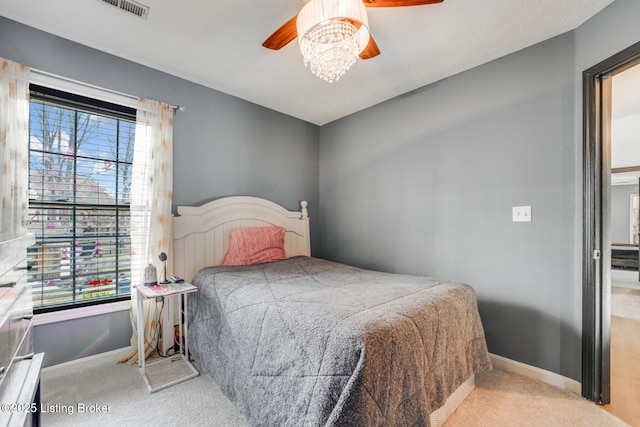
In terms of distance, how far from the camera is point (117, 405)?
1696mm

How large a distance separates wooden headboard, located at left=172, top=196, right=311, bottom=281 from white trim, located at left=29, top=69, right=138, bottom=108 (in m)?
0.96

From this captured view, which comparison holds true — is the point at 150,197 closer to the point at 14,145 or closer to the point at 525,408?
the point at 14,145

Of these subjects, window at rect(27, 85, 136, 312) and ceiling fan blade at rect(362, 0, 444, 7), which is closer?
ceiling fan blade at rect(362, 0, 444, 7)

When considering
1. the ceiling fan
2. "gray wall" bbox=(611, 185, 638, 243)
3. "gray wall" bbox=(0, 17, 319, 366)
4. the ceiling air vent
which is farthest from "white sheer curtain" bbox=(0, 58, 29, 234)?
"gray wall" bbox=(611, 185, 638, 243)

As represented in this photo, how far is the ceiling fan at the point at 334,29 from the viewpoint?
4.16 feet

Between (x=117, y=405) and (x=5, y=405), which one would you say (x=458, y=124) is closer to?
(x=5, y=405)

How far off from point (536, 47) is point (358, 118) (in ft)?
5.64

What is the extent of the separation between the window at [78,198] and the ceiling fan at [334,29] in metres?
1.75

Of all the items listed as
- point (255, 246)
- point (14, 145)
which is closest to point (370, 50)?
point (255, 246)

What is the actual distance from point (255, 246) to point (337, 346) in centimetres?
181

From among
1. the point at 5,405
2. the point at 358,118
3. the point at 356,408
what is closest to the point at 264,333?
the point at 356,408

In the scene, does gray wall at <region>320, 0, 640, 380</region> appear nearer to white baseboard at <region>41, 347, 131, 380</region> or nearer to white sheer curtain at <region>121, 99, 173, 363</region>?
white sheer curtain at <region>121, 99, 173, 363</region>

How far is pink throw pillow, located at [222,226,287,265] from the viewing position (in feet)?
8.75

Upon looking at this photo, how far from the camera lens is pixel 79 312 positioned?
2.06 metres
